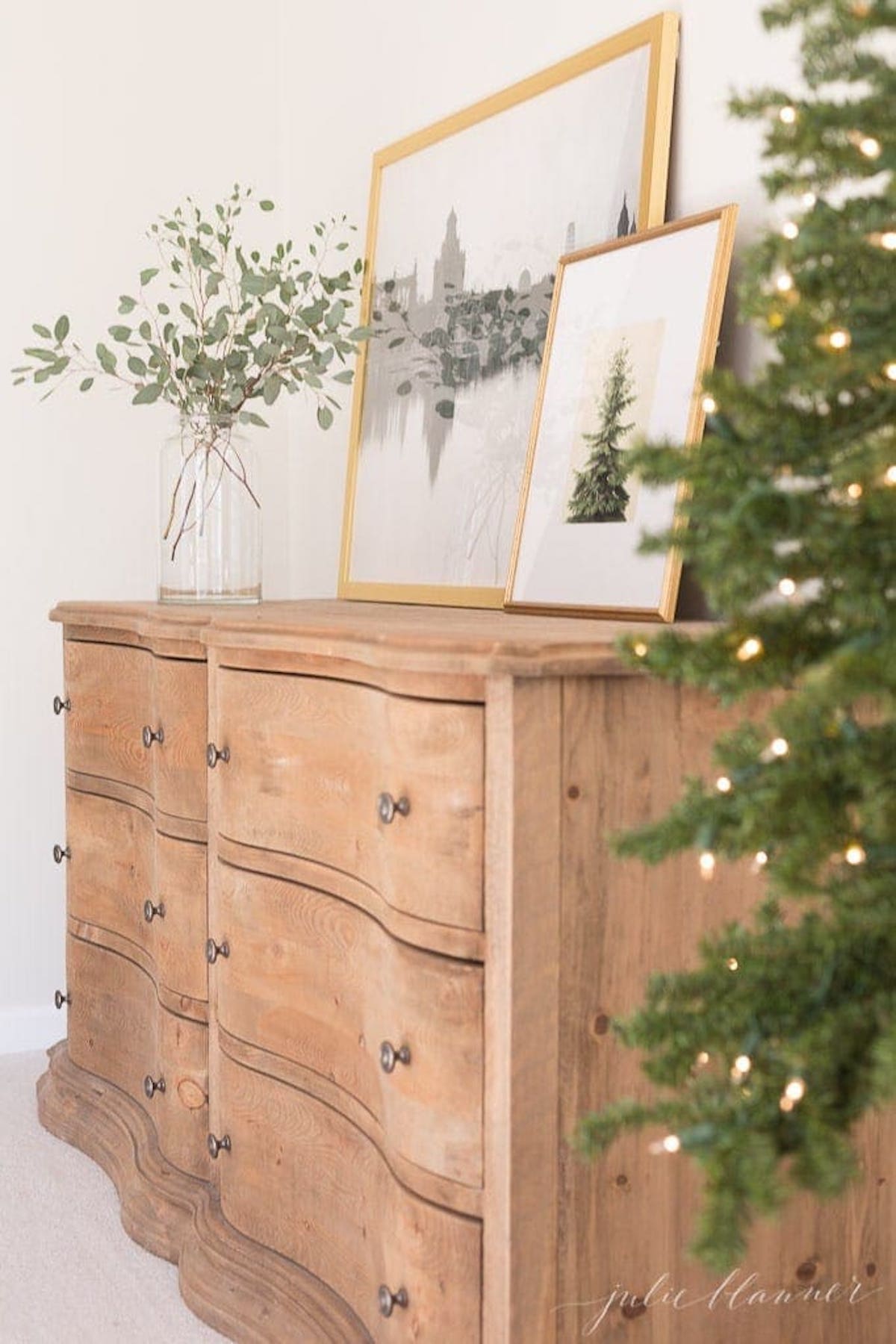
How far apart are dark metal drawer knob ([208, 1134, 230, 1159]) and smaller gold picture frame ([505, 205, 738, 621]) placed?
32.6 inches

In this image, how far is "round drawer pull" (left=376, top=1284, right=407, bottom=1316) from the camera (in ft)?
5.41

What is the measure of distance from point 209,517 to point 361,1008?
1.07m

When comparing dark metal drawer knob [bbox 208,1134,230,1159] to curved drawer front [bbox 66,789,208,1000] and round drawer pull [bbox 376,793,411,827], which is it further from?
round drawer pull [bbox 376,793,411,827]

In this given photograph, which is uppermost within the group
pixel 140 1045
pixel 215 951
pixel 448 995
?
pixel 448 995

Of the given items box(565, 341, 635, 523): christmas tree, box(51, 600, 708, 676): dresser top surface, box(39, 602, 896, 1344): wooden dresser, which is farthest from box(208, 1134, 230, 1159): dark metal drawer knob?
box(565, 341, 635, 523): christmas tree

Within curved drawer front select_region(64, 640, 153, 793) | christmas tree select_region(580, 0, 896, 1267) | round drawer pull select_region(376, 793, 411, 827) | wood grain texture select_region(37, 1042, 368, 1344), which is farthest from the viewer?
curved drawer front select_region(64, 640, 153, 793)

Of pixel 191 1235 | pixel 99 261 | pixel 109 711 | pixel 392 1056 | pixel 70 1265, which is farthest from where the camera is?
pixel 99 261

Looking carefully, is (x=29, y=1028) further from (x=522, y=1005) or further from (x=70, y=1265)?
(x=522, y=1005)

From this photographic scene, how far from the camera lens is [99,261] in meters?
3.34

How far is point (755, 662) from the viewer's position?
1.14 m

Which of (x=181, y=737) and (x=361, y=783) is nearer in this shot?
(x=361, y=783)

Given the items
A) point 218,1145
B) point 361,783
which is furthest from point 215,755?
point 218,1145

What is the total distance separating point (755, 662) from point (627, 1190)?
68 cm

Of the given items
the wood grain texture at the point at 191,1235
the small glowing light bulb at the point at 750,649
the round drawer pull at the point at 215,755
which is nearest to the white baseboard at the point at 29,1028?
the wood grain texture at the point at 191,1235
